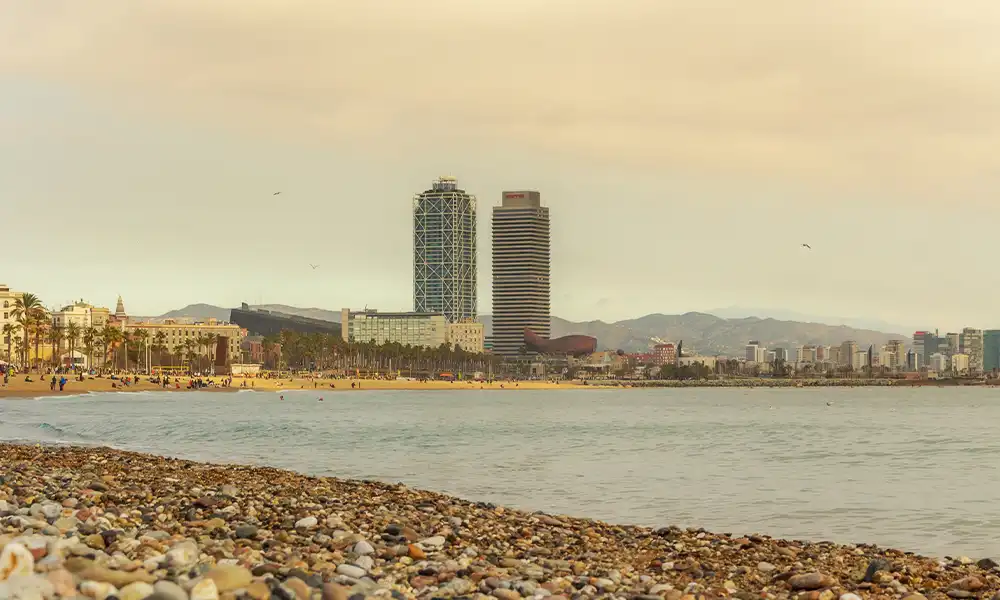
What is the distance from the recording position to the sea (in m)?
27.7

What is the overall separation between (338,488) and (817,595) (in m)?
16.7

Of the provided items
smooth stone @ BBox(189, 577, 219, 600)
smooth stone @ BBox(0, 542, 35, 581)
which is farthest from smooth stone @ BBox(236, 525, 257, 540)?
smooth stone @ BBox(189, 577, 219, 600)

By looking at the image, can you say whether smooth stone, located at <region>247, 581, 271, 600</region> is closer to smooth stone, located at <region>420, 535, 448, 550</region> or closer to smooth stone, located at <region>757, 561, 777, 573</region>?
smooth stone, located at <region>420, 535, 448, 550</region>

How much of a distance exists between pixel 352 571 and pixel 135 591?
3338 millimetres

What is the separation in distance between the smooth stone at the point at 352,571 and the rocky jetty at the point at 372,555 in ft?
0.08

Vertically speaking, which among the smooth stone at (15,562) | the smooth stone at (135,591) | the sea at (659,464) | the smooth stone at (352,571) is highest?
the smooth stone at (15,562)

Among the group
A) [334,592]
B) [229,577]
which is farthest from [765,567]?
[229,577]

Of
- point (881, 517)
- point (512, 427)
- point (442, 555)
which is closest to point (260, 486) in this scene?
point (442, 555)

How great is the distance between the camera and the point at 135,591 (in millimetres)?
9938

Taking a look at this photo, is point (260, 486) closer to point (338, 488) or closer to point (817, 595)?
point (338, 488)

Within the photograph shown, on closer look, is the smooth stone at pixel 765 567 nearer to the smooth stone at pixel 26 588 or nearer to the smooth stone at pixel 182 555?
the smooth stone at pixel 182 555

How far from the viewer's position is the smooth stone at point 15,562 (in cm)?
1016

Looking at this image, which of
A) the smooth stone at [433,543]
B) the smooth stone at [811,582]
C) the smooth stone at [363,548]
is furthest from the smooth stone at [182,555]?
the smooth stone at [811,582]

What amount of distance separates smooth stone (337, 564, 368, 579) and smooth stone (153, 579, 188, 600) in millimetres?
2818
